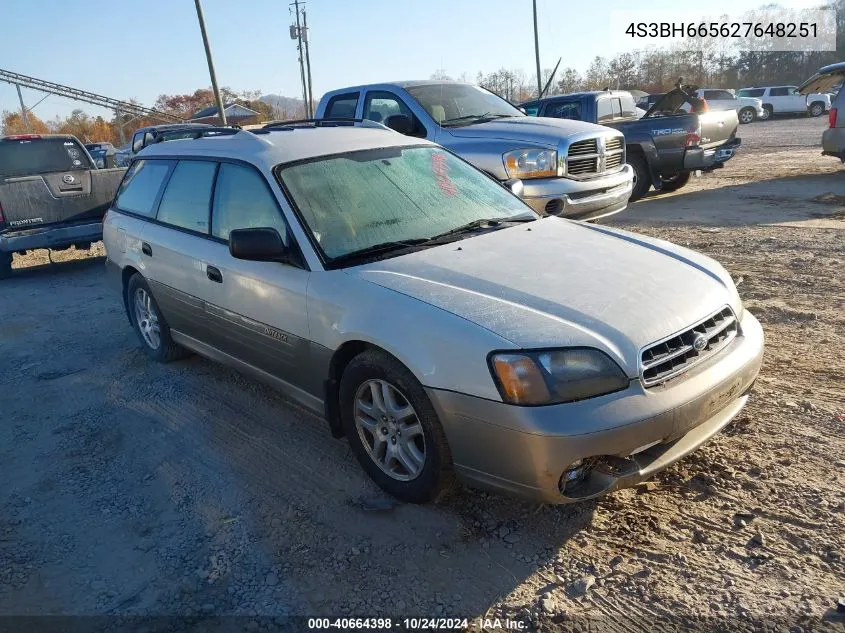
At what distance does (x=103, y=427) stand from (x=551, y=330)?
3.10 m

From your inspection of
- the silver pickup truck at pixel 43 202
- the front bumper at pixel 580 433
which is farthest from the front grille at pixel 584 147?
the silver pickup truck at pixel 43 202

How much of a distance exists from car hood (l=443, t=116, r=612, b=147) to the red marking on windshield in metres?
3.34

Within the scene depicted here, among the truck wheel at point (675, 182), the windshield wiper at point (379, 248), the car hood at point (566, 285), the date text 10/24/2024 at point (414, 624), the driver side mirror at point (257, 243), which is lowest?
the date text 10/24/2024 at point (414, 624)

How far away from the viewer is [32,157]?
10.1m

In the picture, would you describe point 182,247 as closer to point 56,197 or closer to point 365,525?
point 365,525

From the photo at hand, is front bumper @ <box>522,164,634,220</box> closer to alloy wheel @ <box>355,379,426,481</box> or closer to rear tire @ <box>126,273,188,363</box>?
rear tire @ <box>126,273,188,363</box>

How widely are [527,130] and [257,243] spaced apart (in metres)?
5.03

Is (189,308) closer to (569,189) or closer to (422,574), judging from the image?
(422,574)

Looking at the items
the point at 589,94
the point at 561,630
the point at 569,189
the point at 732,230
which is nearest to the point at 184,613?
the point at 561,630

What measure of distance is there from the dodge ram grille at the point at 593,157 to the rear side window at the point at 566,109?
3.16 metres

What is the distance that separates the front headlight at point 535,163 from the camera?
7.34 meters

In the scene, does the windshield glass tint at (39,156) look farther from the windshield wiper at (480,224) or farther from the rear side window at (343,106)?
the windshield wiper at (480,224)

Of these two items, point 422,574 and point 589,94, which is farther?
point 589,94

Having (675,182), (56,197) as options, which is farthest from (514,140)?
(56,197)
